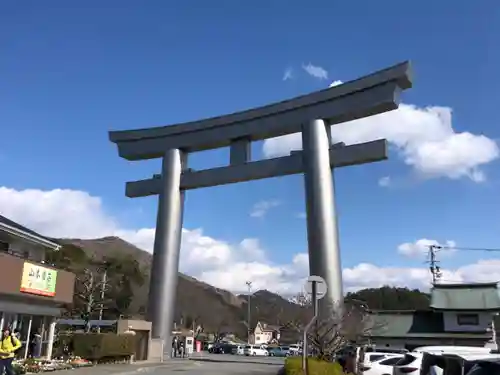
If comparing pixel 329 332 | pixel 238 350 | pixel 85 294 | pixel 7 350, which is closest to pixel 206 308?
pixel 238 350

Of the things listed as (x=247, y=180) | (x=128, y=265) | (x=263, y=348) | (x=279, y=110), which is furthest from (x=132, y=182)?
(x=128, y=265)

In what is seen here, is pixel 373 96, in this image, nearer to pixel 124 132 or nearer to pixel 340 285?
pixel 340 285

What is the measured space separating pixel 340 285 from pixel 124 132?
16.4m

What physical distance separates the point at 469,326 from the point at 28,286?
1095 inches

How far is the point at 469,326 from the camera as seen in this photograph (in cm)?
3409

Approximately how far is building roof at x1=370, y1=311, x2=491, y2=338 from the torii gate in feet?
46.3

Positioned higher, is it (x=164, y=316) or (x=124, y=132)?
(x=124, y=132)

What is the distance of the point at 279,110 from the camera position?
88.7 ft

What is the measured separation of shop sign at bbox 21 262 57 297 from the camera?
19.8 metres

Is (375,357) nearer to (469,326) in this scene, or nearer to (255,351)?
(469,326)

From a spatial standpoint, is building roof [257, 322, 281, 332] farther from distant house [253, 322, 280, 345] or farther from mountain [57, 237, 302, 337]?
mountain [57, 237, 302, 337]

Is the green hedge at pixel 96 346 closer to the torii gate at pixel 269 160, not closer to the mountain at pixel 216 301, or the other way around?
the torii gate at pixel 269 160

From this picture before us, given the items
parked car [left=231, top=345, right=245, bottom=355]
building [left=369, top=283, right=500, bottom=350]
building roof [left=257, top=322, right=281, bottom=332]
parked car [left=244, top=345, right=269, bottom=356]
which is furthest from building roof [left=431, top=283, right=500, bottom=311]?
building roof [left=257, top=322, right=281, bottom=332]

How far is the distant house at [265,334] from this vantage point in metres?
95.9
